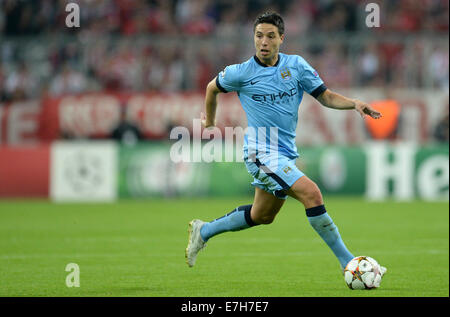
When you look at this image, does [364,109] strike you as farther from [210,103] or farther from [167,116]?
[167,116]

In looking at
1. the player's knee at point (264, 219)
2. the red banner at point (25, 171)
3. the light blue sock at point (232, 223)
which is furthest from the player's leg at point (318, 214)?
the red banner at point (25, 171)

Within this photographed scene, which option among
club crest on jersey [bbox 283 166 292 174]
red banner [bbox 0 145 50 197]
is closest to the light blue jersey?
club crest on jersey [bbox 283 166 292 174]

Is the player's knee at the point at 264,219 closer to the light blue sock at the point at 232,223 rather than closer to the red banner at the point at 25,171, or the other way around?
the light blue sock at the point at 232,223

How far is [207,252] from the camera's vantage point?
10.4 meters

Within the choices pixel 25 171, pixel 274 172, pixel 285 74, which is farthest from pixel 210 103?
pixel 25 171

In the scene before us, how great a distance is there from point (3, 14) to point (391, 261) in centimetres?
1477

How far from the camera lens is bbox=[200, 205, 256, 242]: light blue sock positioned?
8.08m

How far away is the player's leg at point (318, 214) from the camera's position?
7246 mm

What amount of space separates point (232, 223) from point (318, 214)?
1.16 metres

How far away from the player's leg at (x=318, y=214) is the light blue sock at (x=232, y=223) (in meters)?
0.87

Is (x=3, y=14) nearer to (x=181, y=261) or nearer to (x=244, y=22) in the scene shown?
(x=244, y=22)

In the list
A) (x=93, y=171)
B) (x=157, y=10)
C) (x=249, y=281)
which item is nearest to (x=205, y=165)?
(x=93, y=171)

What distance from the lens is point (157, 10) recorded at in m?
21.8

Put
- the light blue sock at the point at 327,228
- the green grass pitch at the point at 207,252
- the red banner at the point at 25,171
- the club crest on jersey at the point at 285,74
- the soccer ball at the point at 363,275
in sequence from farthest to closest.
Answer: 1. the red banner at the point at 25,171
2. the club crest on jersey at the point at 285,74
3. the green grass pitch at the point at 207,252
4. the light blue sock at the point at 327,228
5. the soccer ball at the point at 363,275
